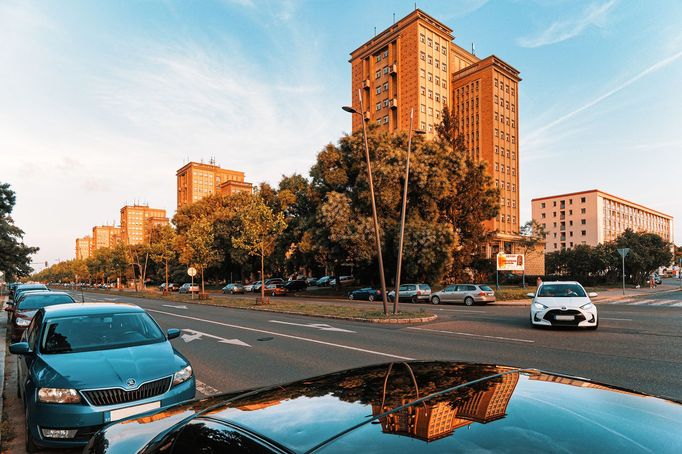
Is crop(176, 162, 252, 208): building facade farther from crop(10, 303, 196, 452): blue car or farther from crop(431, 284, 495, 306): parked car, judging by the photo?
crop(10, 303, 196, 452): blue car

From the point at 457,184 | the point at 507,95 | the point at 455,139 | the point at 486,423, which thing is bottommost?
the point at 486,423

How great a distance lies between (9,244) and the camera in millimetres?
27812

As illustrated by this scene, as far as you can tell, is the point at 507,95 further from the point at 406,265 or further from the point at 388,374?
the point at 388,374

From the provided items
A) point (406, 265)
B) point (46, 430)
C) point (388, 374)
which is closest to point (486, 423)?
point (388, 374)

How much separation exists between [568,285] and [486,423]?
14684 mm

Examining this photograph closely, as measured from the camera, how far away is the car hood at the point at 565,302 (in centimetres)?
1326

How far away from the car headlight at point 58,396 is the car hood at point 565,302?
518 inches

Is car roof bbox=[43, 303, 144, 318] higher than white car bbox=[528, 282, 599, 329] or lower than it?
higher

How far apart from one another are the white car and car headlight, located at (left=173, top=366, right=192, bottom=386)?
11.8m

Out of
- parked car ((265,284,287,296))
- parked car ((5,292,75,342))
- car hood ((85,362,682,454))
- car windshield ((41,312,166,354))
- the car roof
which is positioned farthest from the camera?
parked car ((265,284,287,296))

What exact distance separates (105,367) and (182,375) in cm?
84

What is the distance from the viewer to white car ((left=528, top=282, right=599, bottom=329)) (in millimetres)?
13008

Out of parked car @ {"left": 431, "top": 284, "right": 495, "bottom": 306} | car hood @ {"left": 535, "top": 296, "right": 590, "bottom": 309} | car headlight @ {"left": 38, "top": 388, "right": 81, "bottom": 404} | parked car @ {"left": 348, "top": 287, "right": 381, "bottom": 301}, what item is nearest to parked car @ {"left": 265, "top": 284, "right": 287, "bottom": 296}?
parked car @ {"left": 348, "top": 287, "right": 381, "bottom": 301}

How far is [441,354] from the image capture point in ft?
31.7
